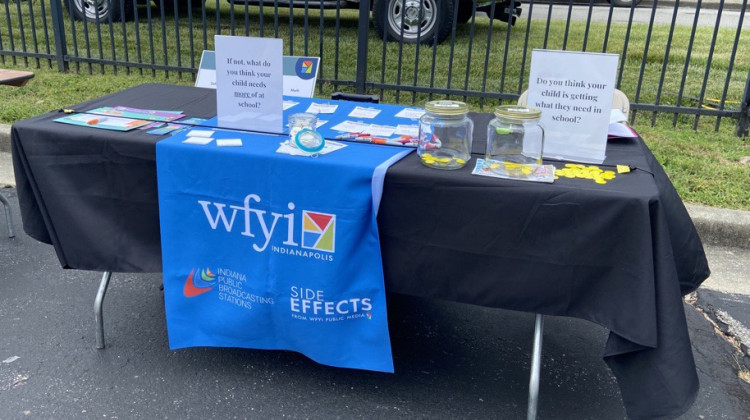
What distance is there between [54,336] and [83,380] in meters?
0.39

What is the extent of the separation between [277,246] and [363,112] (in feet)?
2.86

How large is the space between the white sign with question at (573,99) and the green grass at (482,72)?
2.11 metres

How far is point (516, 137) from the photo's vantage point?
2.07 meters

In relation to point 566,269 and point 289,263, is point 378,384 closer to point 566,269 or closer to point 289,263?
point 289,263

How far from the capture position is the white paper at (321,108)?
2.74 m

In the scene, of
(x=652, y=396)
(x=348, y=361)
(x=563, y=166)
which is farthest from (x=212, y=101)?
(x=652, y=396)

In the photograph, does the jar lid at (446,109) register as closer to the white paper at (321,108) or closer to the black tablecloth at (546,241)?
the black tablecloth at (546,241)

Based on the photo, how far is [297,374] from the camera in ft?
7.94

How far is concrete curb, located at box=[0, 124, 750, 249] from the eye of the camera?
11.7 ft

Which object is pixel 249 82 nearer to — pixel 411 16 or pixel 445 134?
pixel 445 134

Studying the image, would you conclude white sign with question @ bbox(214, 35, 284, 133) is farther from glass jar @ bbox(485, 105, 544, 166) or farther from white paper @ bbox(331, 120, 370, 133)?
glass jar @ bbox(485, 105, 544, 166)

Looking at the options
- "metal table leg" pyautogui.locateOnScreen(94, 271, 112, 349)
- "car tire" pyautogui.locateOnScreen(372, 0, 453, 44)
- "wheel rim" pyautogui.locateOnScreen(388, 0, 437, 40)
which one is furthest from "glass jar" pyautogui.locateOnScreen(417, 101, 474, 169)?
"wheel rim" pyautogui.locateOnScreen(388, 0, 437, 40)

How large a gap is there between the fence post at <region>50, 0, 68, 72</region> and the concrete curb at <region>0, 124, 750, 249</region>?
580cm

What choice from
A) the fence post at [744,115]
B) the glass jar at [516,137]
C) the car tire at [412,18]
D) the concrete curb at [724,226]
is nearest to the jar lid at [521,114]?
the glass jar at [516,137]
